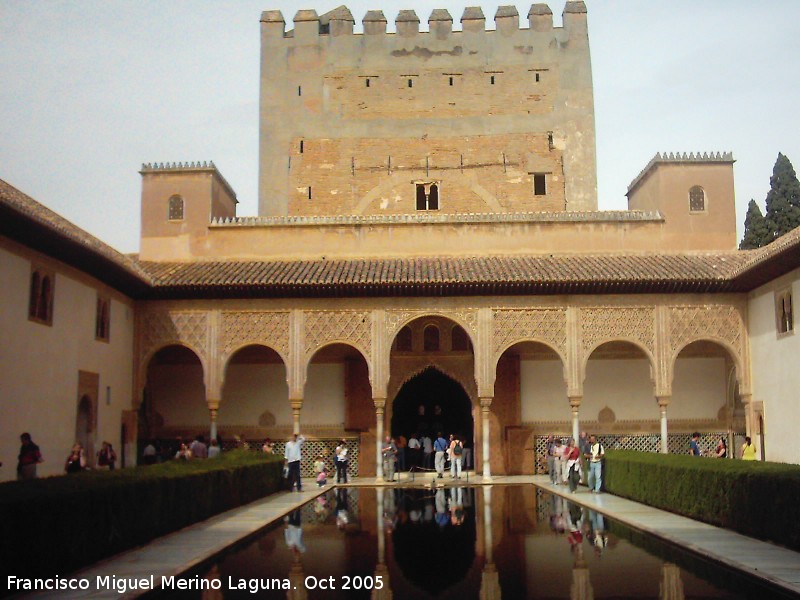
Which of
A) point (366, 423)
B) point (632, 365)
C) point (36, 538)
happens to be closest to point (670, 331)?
point (632, 365)

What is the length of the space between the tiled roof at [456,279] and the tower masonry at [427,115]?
26.9 feet

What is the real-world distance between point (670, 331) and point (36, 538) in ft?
52.1

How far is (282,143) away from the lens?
30703mm

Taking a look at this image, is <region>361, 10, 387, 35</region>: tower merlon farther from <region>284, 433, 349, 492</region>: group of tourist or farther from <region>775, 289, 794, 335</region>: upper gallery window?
<region>775, 289, 794, 335</region>: upper gallery window

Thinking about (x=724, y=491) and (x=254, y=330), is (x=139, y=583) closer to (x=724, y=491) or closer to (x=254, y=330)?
(x=724, y=491)

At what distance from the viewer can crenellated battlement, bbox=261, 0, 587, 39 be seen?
31.2 meters

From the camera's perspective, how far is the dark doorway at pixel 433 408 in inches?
970

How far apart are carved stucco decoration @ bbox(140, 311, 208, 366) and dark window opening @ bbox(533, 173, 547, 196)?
1308 centimetres

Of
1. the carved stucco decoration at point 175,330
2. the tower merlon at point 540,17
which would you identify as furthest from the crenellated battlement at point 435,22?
the carved stucco decoration at point 175,330

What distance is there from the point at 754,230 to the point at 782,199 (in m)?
1.64

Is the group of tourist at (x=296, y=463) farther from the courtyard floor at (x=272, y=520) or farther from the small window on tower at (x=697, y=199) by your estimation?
the small window on tower at (x=697, y=199)

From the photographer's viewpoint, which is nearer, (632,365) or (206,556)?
(206,556)

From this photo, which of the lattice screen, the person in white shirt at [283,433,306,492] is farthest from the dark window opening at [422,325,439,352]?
the person in white shirt at [283,433,306,492]

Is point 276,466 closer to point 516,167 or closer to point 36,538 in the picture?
point 36,538
